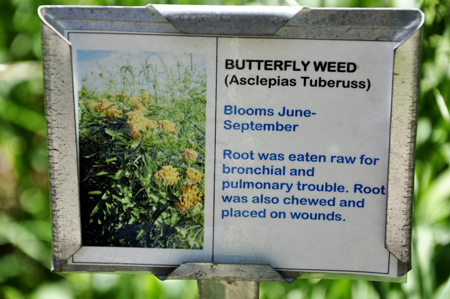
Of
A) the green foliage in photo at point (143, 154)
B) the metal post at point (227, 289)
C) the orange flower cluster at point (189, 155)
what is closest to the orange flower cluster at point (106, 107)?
the green foliage in photo at point (143, 154)

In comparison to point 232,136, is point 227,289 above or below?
below

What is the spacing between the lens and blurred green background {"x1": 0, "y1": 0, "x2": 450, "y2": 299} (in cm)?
72

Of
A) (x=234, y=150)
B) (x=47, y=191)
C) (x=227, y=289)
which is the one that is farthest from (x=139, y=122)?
(x=47, y=191)

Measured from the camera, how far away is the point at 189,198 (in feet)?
1.64

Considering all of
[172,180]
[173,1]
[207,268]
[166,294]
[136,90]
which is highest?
[173,1]

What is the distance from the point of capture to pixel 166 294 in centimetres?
77

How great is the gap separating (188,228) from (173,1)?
1.57 feet

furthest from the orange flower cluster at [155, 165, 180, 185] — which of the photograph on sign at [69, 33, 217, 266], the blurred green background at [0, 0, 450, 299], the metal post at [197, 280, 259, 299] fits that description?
the blurred green background at [0, 0, 450, 299]

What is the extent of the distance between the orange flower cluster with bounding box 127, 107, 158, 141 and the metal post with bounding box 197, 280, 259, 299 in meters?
0.24

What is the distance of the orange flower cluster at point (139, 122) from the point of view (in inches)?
19.2

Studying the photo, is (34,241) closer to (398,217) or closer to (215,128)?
(215,128)

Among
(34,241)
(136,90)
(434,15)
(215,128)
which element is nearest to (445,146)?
(434,15)

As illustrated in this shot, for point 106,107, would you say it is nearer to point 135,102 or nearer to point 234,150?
point 135,102

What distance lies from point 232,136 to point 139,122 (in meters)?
0.13
